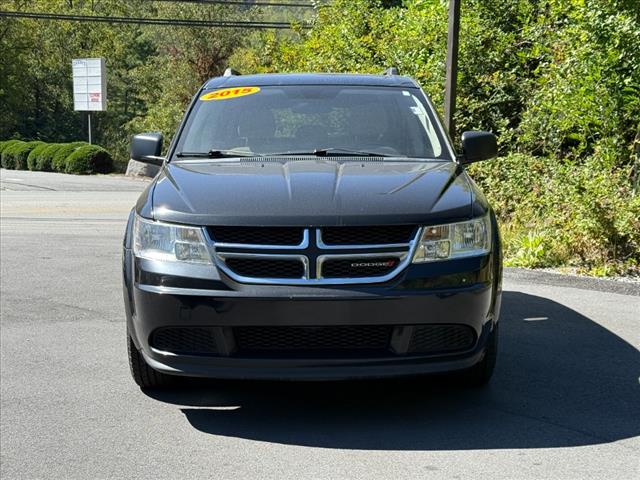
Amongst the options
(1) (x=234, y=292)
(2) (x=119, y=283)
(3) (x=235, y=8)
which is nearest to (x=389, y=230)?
(1) (x=234, y=292)

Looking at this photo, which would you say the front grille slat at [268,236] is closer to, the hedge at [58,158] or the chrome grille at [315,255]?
the chrome grille at [315,255]

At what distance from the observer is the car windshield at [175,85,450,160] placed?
5.56 meters

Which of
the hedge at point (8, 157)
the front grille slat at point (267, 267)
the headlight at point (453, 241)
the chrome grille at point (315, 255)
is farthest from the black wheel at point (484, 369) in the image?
the hedge at point (8, 157)

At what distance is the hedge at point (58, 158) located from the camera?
35.9 m

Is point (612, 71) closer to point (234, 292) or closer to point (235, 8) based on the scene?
point (234, 292)

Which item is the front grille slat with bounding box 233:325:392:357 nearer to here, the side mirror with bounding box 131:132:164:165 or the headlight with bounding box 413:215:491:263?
the headlight with bounding box 413:215:491:263

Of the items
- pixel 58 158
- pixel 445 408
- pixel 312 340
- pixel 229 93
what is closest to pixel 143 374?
pixel 312 340

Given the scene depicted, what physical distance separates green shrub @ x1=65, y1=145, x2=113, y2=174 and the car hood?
31.9 m

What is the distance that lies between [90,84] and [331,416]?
1587 inches

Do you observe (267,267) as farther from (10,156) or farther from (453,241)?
(10,156)

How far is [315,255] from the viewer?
4180mm

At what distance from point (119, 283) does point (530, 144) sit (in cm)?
755

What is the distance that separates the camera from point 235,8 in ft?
185

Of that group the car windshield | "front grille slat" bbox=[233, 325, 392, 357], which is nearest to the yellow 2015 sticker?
the car windshield
